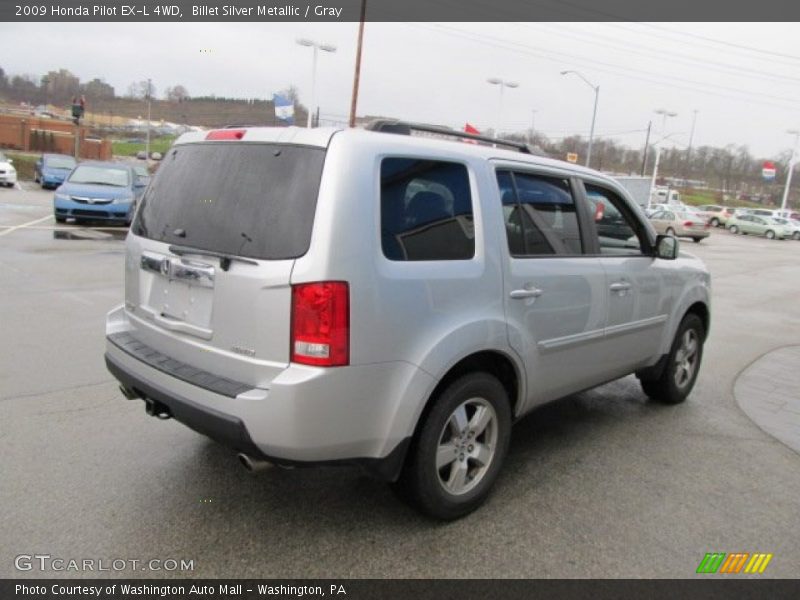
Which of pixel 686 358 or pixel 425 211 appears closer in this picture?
pixel 425 211

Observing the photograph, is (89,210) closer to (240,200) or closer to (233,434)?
(240,200)

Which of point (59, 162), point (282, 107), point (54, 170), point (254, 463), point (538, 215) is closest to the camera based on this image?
point (254, 463)

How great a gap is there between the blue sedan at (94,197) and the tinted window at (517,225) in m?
13.6

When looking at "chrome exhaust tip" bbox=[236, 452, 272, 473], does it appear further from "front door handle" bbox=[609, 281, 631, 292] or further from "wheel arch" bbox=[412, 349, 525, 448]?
"front door handle" bbox=[609, 281, 631, 292]

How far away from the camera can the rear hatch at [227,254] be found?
2697 millimetres

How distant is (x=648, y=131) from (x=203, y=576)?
65.4m

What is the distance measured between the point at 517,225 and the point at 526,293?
0.38 metres

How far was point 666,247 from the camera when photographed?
4.71 m

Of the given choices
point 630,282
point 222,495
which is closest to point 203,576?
point 222,495

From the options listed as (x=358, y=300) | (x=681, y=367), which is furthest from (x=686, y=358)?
(x=358, y=300)

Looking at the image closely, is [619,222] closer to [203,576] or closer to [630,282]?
[630,282]

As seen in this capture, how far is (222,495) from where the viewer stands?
337cm

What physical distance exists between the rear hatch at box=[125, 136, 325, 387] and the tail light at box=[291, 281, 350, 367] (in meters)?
0.05

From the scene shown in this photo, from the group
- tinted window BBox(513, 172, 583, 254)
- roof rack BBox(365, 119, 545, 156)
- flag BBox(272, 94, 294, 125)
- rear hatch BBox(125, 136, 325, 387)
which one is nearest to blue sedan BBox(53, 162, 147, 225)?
flag BBox(272, 94, 294, 125)
